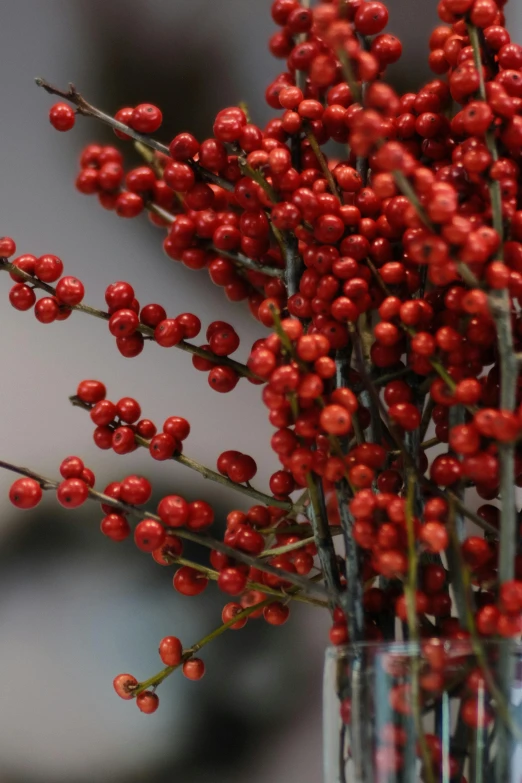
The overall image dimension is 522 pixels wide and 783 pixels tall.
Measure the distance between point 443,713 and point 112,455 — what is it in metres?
0.45

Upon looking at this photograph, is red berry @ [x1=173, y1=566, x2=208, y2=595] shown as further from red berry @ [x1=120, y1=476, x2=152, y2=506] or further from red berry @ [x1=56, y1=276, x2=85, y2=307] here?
red berry @ [x1=56, y1=276, x2=85, y2=307]

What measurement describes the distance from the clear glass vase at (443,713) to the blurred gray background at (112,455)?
1.11 feet

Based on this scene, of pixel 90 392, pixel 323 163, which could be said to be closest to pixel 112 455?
pixel 90 392

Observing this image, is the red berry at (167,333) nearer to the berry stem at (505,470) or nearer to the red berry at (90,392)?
the red berry at (90,392)

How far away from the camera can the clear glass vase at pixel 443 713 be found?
382 millimetres

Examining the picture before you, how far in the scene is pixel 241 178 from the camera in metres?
0.49

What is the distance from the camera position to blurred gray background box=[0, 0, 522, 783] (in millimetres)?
718

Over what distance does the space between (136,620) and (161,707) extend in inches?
3.1

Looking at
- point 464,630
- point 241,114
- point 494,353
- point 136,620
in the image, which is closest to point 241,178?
point 241,114

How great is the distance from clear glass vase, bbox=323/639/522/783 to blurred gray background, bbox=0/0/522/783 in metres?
0.34

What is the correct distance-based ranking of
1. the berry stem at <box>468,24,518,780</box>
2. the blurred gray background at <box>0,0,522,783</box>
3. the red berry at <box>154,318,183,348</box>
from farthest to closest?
the blurred gray background at <box>0,0,522,783</box>, the red berry at <box>154,318,183,348</box>, the berry stem at <box>468,24,518,780</box>

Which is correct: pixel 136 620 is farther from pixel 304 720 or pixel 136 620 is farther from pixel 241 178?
pixel 241 178

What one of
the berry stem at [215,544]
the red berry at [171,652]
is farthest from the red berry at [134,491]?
the red berry at [171,652]

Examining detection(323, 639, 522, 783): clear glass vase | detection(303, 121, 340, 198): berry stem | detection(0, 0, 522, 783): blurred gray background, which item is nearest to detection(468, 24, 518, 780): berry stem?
detection(323, 639, 522, 783): clear glass vase
